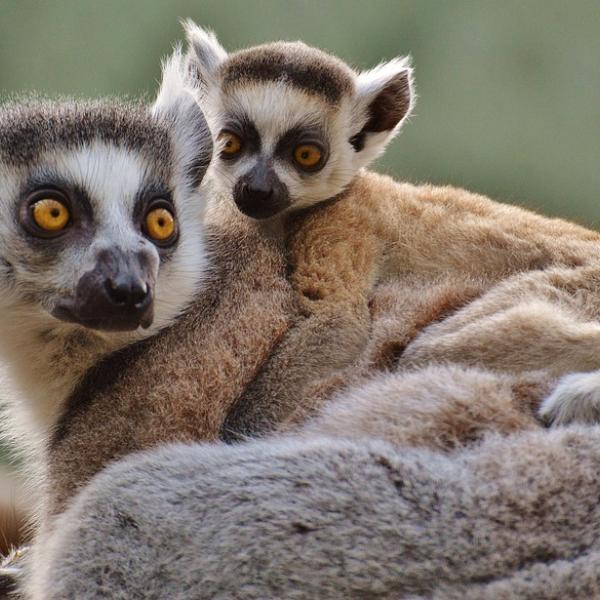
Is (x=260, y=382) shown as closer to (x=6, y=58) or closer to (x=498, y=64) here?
(x=498, y=64)

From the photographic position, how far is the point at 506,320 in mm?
2041

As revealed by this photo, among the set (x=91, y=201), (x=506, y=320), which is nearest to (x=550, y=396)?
(x=506, y=320)

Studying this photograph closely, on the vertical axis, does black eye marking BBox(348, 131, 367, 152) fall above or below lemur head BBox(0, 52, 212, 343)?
above

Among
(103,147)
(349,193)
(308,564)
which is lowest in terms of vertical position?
(308,564)

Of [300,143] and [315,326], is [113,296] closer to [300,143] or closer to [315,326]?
[315,326]

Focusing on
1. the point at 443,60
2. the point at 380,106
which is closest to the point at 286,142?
the point at 380,106

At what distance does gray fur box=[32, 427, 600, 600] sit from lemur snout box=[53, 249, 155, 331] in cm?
29

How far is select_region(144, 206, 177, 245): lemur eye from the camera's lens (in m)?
2.08

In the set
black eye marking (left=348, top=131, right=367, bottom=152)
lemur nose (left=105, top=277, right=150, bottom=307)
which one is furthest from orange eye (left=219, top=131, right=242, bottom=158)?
lemur nose (left=105, top=277, right=150, bottom=307)

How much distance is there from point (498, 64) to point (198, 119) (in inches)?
102

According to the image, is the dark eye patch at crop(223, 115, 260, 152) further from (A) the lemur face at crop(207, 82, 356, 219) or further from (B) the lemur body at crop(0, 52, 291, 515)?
(B) the lemur body at crop(0, 52, 291, 515)

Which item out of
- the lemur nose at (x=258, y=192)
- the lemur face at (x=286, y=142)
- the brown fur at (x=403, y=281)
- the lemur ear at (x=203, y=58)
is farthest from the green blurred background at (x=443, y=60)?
the lemur nose at (x=258, y=192)

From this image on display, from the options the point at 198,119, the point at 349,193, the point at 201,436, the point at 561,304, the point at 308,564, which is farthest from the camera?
the point at 349,193

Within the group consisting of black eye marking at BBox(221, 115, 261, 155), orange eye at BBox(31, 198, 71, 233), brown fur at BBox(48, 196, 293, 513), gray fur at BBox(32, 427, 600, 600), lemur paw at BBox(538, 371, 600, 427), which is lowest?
gray fur at BBox(32, 427, 600, 600)
